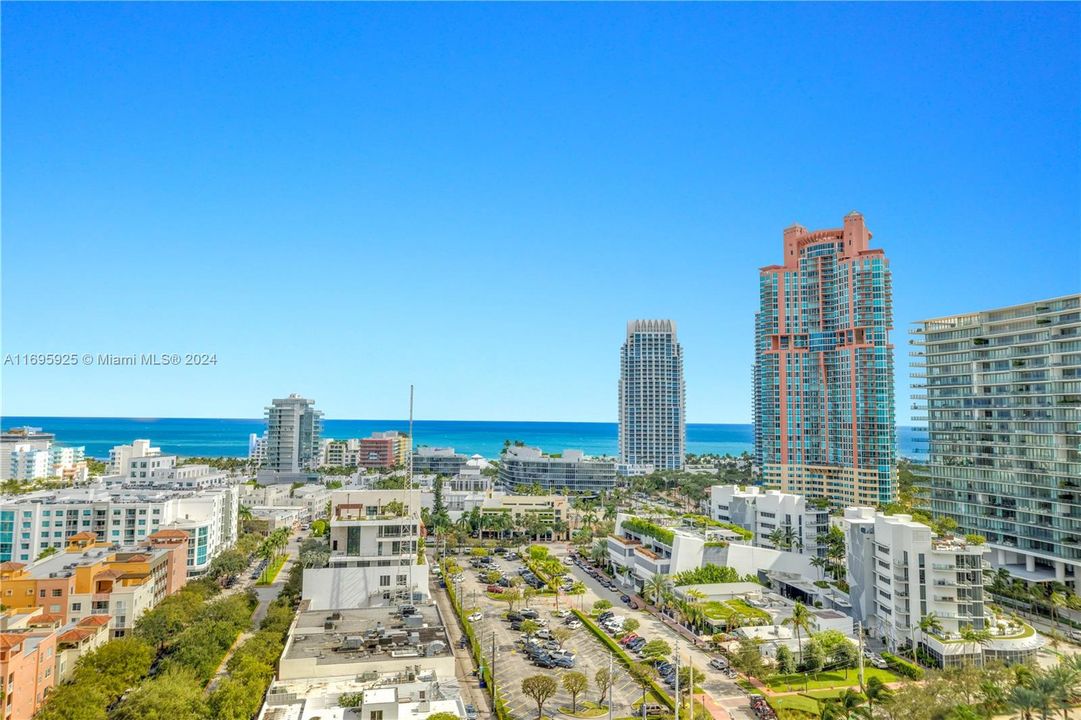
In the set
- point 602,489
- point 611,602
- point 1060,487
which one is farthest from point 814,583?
point 602,489

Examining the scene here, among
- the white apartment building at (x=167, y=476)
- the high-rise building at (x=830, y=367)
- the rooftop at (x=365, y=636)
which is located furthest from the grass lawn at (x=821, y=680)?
the white apartment building at (x=167, y=476)

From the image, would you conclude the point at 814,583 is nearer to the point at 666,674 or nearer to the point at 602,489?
the point at 666,674

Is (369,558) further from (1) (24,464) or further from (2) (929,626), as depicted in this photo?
(1) (24,464)

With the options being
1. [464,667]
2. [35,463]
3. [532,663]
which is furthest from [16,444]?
[532,663]

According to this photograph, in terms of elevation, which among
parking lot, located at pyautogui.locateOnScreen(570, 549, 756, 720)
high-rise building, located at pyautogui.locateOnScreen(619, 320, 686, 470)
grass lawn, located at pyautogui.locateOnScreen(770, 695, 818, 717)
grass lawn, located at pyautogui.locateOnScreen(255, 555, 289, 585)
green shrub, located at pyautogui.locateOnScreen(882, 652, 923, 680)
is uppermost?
high-rise building, located at pyautogui.locateOnScreen(619, 320, 686, 470)

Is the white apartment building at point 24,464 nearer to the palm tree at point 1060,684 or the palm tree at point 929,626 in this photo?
the palm tree at point 929,626

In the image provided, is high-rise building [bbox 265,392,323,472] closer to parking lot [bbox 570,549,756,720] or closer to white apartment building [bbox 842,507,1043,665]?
parking lot [bbox 570,549,756,720]

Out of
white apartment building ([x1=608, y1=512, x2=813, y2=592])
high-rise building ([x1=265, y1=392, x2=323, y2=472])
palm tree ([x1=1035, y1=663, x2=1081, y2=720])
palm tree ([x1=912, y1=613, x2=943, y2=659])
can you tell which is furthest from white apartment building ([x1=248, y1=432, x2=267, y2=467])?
palm tree ([x1=1035, y1=663, x2=1081, y2=720])
